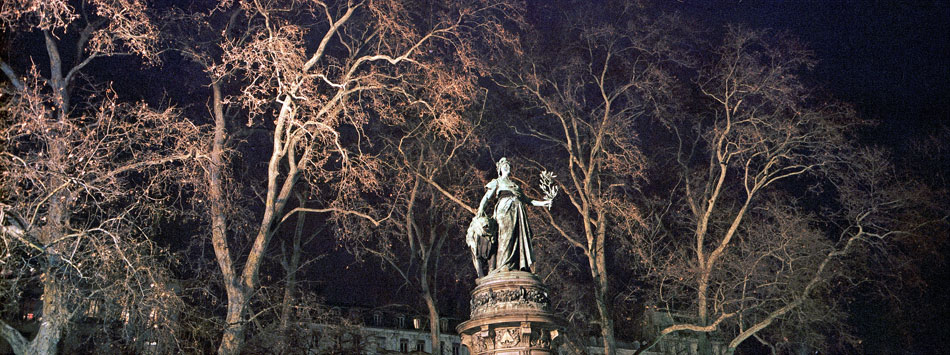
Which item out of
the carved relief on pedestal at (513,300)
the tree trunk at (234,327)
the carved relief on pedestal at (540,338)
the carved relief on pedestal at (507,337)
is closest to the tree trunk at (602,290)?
the carved relief on pedestal at (540,338)

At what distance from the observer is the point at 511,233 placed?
1121cm

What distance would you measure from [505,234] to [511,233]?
0.09 metres

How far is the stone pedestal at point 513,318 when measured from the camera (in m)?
10.5

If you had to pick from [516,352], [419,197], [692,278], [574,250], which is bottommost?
[516,352]

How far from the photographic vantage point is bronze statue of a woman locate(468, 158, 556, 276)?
440 inches

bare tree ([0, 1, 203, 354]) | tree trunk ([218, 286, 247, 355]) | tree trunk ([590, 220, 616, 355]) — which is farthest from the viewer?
tree trunk ([590, 220, 616, 355])

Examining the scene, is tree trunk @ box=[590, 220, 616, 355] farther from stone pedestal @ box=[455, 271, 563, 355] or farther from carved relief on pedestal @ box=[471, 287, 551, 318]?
carved relief on pedestal @ box=[471, 287, 551, 318]

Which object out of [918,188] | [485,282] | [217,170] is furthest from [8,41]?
[918,188]

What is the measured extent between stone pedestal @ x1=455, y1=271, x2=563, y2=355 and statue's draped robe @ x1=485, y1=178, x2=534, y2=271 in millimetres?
325

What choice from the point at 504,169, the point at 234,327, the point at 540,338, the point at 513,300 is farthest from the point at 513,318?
the point at 234,327

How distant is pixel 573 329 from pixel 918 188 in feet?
32.7

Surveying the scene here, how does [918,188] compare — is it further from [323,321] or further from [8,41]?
[8,41]

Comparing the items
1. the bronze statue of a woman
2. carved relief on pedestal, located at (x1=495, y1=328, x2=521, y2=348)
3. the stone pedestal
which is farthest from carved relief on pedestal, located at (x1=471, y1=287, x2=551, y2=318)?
the bronze statue of a woman

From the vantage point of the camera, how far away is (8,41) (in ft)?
40.9
